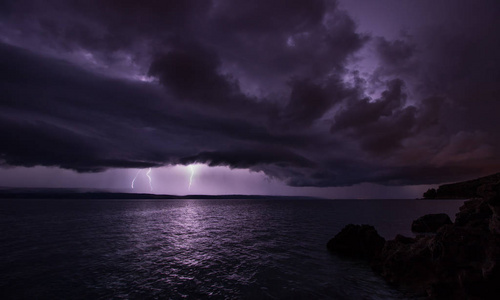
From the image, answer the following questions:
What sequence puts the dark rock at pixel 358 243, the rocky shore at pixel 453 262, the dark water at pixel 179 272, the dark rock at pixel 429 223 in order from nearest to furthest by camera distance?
the rocky shore at pixel 453 262 < the dark water at pixel 179 272 < the dark rock at pixel 358 243 < the dark rock at pixel 429 223

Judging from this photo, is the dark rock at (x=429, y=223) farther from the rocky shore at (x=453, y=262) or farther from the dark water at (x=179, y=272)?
the dark water at (x=179, y=272)

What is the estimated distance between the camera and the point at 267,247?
3066 centimetres

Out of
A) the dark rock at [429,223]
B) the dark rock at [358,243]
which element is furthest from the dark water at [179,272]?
the dark rock at [429,223]

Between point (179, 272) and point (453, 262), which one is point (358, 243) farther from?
point (179, 272)

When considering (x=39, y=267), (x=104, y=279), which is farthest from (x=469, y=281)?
(x=39, y=267)

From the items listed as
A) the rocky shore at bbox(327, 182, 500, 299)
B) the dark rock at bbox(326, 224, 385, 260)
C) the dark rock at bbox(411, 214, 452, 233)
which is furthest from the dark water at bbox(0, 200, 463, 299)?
the dark rock at bbox(411, 214, 452, 233)

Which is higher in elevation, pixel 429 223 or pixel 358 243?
pixel 358 243

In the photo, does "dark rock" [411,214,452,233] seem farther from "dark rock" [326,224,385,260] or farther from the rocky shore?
the rocky shore

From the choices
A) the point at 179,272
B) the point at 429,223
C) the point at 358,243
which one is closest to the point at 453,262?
the point at 358,243

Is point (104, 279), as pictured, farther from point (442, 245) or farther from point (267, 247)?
point (442, 245)

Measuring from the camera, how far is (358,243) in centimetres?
2894

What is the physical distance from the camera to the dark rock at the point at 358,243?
2778cm

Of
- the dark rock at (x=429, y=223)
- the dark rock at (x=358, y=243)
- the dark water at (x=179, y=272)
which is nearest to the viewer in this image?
the dark water at (x=179, y=272)

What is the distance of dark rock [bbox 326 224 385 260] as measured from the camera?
27781 millimetres
